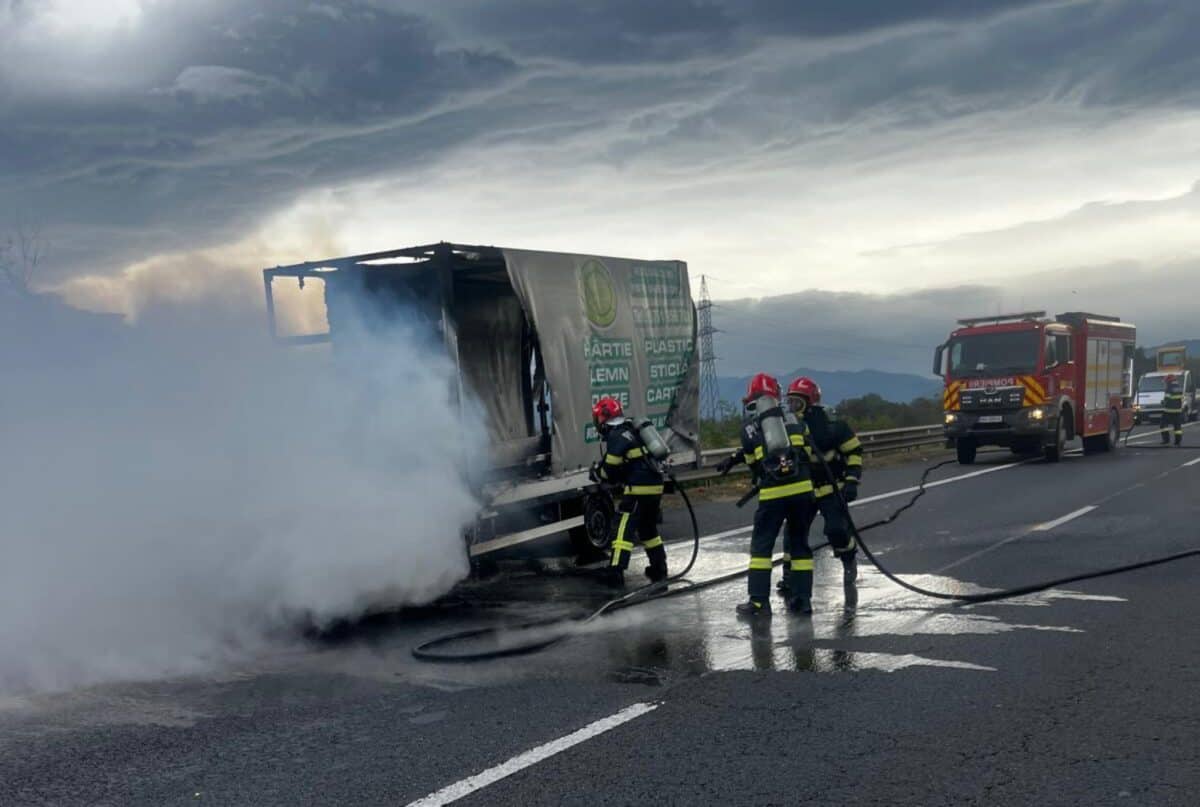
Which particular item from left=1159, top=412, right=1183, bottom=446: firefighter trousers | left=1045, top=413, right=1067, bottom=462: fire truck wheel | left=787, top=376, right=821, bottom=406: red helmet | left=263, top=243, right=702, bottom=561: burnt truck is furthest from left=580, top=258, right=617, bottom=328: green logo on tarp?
left=1159, top=412, right=1183, bottom=446: firefighter trousers

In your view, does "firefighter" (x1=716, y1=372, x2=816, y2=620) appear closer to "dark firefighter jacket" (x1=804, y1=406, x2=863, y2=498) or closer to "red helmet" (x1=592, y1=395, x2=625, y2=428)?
"dark firefighter jacket" (x1=804, y1=406, x2=863, y2=498)

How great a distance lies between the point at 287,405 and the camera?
26.8 feet

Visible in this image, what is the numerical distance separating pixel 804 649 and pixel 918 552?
4542mm

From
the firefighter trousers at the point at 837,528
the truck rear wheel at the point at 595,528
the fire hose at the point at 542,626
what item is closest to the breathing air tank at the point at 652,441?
the fire hose at the point at 542,626

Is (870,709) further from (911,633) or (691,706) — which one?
(911,633)

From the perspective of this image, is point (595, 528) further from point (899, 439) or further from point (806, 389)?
point (899, 439)

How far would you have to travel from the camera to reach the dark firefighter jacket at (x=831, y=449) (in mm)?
8961

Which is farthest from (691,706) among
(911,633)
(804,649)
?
(911,633)

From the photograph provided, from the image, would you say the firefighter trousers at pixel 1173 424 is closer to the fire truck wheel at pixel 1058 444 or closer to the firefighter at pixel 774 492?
the fire truck wheel at pixel 1058 444

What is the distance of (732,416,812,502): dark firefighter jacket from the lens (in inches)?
315

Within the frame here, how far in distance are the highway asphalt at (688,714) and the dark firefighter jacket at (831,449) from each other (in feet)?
3.02

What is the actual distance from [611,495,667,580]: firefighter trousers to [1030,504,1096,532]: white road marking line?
501cm

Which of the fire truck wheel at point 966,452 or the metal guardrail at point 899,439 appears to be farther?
Result: the metal guardrail at point 899,439

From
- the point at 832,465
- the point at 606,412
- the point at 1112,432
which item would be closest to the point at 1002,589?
the point at 832,465
